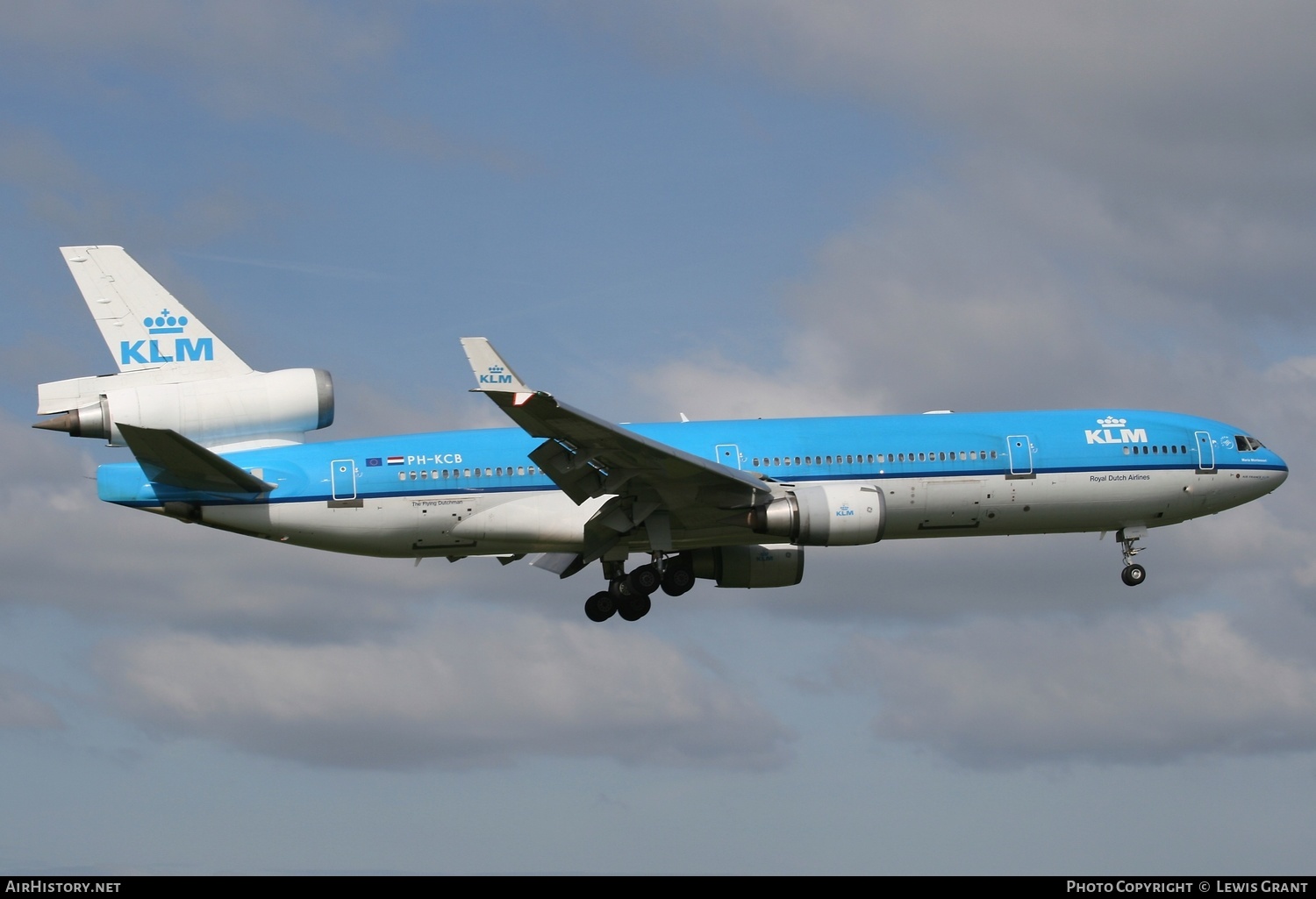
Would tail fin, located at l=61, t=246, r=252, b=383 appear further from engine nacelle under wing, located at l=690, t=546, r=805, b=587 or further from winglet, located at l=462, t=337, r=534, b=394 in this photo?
engine nacelle under wing, located at l=690, t=546, r=805, b=587

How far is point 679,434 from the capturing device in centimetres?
4125

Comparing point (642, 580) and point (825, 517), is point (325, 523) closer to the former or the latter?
point (642, 580)

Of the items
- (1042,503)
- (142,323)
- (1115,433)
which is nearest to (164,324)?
(142,323)

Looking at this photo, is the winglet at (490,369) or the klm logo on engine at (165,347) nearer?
the winglet at (490,369)

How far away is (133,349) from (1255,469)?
33.9 meters

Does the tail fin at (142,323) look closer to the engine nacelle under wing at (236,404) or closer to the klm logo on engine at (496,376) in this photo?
the engine nacelle under wing at (236,404)

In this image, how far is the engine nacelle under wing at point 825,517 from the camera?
38188mm

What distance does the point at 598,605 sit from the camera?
4347 centimetres

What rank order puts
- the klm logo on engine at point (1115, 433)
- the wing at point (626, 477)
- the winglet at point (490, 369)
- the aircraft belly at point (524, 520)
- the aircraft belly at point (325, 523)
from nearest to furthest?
the winglet at point (490, 369) < the wing at point (626, 477) < the aircraft belly at point (325, 523) < the aircraft belly at point (524, 520) < the klm logo on engine at point (1115, 433)

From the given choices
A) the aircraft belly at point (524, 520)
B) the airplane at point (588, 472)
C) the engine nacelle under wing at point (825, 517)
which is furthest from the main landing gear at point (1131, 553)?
the aircraft belly at point (524, 520)

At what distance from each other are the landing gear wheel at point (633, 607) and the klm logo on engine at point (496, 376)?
12096 mm

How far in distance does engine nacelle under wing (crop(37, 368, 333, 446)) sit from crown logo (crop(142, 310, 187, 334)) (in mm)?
1817

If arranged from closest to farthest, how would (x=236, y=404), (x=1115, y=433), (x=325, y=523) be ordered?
1. (x=325, y=523)
2. (x=236, y=404)
3. (x=1115, y=433)

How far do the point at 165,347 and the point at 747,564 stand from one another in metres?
18.5
